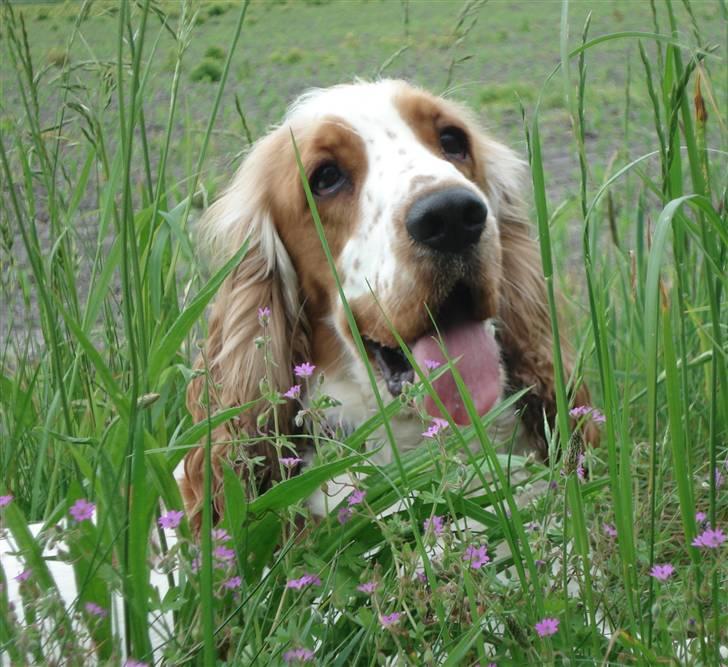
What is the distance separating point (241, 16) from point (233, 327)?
170 cm

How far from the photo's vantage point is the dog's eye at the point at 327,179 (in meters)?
2.79

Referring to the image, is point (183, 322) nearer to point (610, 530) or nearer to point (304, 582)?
point (304, 582)

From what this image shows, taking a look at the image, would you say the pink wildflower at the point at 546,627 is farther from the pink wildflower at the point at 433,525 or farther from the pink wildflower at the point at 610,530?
the pink wildflower at the point at 610,530

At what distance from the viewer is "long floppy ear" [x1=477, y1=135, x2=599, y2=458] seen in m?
2.86

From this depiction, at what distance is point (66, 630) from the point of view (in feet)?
4.33

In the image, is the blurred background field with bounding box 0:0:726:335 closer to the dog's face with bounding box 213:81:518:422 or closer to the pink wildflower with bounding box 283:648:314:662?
the dog's face with bounding box 213:81:518:422

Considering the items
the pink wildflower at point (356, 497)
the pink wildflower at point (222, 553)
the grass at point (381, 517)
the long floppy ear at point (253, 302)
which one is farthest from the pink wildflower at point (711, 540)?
the long floppy ear at point (253, 302)

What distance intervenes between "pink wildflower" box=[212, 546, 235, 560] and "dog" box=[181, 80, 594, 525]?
794mm

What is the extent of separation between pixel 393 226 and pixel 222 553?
127cm

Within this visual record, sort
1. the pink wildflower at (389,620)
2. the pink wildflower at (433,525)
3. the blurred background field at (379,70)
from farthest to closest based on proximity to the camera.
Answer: the blurred background field at (379,70)
the pink wildflower at (433,525)
the pink wildflower at (389,620)

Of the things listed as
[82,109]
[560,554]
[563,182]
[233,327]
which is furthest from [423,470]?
[563,182]

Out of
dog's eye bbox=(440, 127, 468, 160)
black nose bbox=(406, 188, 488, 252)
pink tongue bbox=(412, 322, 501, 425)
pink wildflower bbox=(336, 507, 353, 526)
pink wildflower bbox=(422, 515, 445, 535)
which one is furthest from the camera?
dog's eye bbox=(440, 127, 468, 160)

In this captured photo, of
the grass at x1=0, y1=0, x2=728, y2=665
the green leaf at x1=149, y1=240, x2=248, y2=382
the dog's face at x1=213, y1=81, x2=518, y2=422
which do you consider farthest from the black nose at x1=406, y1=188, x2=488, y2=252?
the green leaf at x1=149, y1=240, x2=248, y2=382

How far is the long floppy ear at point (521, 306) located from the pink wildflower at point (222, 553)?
56.5 inches
